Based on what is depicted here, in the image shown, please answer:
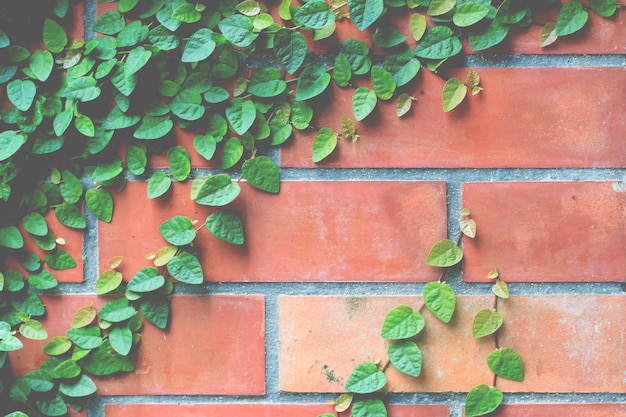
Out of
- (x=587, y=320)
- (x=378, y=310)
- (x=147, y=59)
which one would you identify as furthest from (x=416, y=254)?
(x=147, y=59)

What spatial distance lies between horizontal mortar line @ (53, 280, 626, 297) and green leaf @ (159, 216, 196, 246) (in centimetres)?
6

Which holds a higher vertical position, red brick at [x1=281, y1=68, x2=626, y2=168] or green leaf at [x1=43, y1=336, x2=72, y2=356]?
red brick at [x1=281, y1=68, x2=626, y2=168]

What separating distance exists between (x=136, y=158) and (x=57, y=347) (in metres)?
0.22

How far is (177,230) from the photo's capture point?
60 centimetres

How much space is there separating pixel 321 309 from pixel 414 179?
0.17 meters

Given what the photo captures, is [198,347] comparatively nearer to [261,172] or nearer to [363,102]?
[261,172]

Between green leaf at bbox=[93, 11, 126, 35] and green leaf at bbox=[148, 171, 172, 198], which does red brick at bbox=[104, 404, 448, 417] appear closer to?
green leaf at bbox=[148, 171, 172, 198]

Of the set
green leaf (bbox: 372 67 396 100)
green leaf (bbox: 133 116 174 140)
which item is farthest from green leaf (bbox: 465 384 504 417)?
green leaf (bbox: 133 116 174 140)

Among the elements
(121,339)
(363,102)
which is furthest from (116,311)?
(363,102)

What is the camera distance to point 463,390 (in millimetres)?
617

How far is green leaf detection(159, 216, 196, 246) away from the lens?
1.96ft

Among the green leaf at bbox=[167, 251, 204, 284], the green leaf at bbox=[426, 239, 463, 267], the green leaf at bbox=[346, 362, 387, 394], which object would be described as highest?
the green leaf at bbox=[426, 239, 463, 267]

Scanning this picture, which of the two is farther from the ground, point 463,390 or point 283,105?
point 283,105

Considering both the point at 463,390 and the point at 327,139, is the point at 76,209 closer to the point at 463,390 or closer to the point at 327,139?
the point at 327,139
